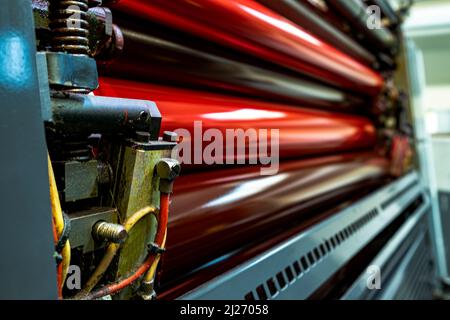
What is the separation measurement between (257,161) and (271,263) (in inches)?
11.5

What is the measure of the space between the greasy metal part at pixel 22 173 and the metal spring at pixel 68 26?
0.12m

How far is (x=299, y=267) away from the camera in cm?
93

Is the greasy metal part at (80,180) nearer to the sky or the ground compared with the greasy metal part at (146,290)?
nearer to the sky

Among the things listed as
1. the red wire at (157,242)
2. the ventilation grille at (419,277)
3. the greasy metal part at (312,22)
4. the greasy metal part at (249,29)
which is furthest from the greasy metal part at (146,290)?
the ventilation grille at (419,277)

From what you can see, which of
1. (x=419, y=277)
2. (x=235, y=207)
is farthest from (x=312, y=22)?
(x=419, y=277)

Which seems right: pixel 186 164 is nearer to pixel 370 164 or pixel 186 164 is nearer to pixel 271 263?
pixel 271 263

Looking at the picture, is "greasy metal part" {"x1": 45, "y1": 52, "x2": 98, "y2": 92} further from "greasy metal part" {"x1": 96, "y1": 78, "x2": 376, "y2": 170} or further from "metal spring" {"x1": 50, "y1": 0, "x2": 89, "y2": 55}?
"greasy metal part" {"x1": 96, "y1": 78, "x2": 376, "y2": 170}

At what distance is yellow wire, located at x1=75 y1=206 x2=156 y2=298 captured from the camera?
501mm

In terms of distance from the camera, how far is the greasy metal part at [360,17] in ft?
5.21

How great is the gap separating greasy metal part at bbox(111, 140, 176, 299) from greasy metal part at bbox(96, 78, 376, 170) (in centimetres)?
18

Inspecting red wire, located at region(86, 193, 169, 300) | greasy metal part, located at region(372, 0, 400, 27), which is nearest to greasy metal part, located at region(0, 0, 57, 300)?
red wire, located at region(86, 193, 169, 300)

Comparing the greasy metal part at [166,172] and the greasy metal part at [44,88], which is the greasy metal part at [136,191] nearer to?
the greasy metal part at [166,172]

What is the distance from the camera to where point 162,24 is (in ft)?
2.60
